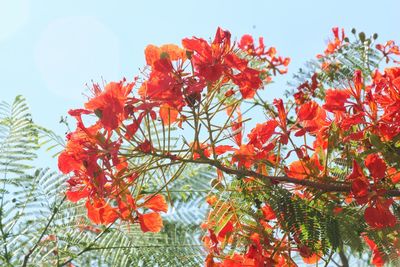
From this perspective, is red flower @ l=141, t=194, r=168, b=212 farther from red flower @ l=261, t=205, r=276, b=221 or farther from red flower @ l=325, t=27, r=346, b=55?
red flower @ l=325, t=27, r=346, b=55

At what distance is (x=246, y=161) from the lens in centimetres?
154

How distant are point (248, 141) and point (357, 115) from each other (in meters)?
0.32

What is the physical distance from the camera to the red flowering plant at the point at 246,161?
4.45 feet

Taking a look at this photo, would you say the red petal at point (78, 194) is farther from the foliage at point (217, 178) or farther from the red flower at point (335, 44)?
the red flower at point (335, 44)

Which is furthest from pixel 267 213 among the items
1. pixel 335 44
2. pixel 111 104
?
pixel 335 44

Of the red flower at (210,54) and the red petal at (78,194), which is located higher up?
the red flower at (210,54)

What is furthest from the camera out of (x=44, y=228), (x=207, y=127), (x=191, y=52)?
(x=44, y=228)

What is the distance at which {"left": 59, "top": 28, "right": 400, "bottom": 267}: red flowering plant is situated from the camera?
136 cm

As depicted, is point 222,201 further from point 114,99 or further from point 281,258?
point 114,99

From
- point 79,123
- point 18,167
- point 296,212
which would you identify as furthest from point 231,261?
point 18,167

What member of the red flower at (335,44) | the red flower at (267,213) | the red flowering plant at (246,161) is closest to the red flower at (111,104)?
the red flowering plant at (246,161)

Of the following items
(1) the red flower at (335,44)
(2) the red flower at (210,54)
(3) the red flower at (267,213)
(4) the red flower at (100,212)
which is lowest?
(4) the red flower at (100,212)

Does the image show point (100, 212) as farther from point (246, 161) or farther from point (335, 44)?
point (335, 44)

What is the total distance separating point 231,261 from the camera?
1.60 metres
